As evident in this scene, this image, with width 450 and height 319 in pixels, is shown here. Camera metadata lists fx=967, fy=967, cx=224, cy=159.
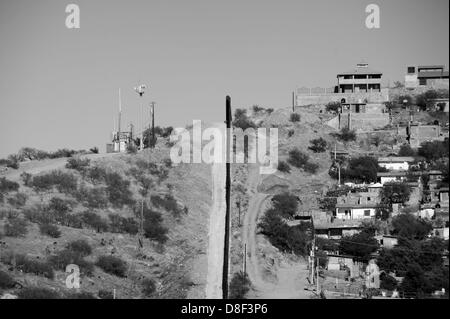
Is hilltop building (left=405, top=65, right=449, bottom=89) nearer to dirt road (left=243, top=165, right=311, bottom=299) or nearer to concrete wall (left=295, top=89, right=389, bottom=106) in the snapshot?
concrete wall (left=295, top=89, right=389, bottom=106)

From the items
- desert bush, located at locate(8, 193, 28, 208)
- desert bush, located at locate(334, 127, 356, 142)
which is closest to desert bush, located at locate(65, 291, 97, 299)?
desert bush, located at locate(8, 193, 28, 208)

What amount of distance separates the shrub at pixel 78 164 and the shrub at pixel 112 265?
15273 millimetres

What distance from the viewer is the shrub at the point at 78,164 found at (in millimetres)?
58781

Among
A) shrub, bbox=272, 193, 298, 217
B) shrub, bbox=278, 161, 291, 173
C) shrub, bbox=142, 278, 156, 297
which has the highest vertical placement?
shrub, bbox=278, 161, 291, 173

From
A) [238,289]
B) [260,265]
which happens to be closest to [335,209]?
[260,265]

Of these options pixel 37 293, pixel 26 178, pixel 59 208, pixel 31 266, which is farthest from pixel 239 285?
pixel 26 178

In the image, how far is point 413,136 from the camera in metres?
73.5

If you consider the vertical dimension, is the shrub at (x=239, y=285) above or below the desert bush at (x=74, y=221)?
below

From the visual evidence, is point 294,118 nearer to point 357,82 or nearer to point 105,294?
point 357,82

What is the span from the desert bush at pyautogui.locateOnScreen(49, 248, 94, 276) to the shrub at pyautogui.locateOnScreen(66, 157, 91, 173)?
1565cm

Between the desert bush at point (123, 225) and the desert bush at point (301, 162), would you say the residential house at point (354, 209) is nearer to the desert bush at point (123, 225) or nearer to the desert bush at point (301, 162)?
the desert bush at point (301, 162)

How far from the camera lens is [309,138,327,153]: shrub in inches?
Result: 2830

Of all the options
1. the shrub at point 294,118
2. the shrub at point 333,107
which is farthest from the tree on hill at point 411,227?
the shrub at point 333,107
